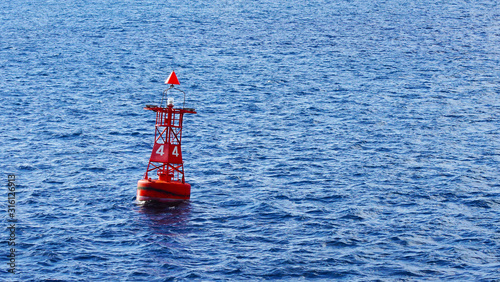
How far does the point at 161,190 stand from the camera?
147 ft

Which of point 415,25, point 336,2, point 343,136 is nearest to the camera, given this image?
point 343,136

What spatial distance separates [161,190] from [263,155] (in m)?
14.1

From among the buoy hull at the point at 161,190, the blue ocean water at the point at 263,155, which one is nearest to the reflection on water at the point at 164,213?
the blue ocean water at the point at 263,155

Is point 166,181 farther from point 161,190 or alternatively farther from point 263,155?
point 263,155

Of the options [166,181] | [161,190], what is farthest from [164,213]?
[166,181]

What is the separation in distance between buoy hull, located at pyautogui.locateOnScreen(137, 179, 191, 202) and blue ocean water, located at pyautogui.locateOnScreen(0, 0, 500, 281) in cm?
88

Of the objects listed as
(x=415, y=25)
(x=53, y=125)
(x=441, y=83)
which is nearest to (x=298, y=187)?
(x=53, y=125)

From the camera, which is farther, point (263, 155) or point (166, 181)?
point (263, 155)

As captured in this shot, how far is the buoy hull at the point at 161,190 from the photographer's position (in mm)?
44719

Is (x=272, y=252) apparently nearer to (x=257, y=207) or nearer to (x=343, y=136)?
(x=257, y=207)

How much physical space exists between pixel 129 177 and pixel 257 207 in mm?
11780

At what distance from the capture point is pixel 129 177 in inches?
2019

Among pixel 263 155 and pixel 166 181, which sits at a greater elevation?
pixel 263 155

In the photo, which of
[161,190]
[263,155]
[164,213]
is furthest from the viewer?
[263,155]
